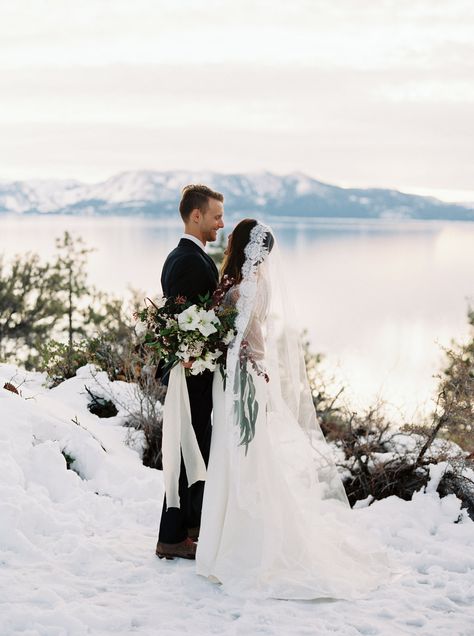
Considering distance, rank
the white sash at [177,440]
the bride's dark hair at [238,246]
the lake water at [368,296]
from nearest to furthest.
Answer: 1. the bride's dark hair at [238,246]
2. the white sash at [177,440]
3. the lake water at [368,296]

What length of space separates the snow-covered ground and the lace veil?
873mm

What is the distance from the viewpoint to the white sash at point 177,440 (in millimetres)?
4891

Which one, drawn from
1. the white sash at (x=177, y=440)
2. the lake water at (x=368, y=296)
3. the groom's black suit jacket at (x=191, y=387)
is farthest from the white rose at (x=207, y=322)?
the lake water at (x=368, y=296)

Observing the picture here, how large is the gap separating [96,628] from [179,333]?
1732mm

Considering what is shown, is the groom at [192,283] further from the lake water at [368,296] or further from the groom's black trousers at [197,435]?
the lake water at [368,296]

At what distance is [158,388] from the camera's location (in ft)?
27.0

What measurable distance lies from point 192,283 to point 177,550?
1765mm

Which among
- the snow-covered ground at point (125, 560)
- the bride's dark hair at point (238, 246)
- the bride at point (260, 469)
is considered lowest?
the snow-covered ground at point (125, 560)

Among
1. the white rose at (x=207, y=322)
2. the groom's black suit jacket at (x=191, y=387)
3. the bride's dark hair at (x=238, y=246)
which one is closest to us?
the white rose at (x=207, y=322)

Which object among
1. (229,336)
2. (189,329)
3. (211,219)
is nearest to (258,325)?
(229,336)

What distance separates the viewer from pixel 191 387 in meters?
4.94

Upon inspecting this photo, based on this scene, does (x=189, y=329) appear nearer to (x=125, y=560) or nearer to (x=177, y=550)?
(x=177, y=550)

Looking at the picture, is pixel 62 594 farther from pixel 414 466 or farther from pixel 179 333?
pixel 414 466

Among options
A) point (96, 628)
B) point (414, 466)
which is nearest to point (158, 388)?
point (414, 466)
